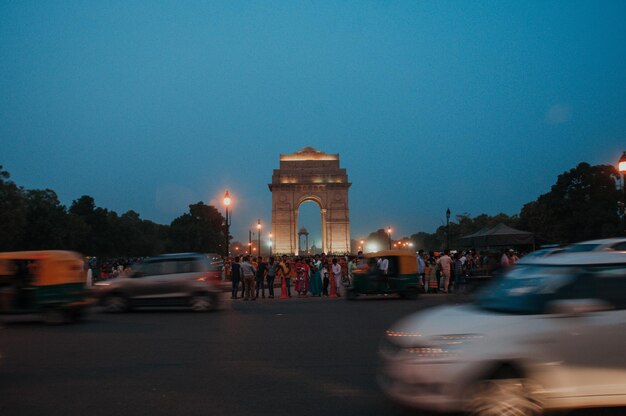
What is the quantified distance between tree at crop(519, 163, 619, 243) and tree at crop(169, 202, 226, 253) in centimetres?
A: 5587

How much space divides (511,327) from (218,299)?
12759mm

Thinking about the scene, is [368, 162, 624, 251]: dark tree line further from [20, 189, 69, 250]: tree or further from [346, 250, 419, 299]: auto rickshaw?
[20, 189, 69, 250]: tree

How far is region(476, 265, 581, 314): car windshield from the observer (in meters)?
5.32

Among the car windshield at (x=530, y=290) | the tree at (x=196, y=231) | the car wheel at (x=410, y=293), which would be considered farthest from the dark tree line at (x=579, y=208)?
the tree at (x=196, y=231)

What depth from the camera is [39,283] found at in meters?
13.2

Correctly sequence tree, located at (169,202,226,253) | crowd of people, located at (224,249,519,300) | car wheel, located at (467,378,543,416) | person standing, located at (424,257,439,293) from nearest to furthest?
1. car wheel, located at (467,378,543,416)
2. crowd of people, located at (224,249,519,300)
3. person standing, located at (424,257,439,293)
4. tree, located at (169,202,226,253)

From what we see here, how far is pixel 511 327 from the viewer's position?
16.5 ft

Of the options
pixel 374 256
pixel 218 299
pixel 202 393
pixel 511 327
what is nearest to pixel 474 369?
pixel 511 327

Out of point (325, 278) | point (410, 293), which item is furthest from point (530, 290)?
point (325, 278)

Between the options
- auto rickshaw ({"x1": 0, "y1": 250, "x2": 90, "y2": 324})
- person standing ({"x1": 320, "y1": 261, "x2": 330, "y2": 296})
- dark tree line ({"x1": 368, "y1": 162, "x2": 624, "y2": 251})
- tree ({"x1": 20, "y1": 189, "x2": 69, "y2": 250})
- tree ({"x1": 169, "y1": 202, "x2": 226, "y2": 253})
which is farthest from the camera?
tree ({"x1": 169, "y1": 202, "x2": 226, "y2": 253})

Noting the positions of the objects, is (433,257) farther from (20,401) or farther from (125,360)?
(20,401)

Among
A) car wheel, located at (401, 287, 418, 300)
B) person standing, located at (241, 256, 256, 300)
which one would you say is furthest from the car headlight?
person standing, located at (241, 256, 256, 300)

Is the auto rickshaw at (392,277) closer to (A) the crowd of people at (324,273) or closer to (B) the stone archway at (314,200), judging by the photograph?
(A) the crowd of people at (324,273)

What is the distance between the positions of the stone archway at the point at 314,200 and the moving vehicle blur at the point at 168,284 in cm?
5481
